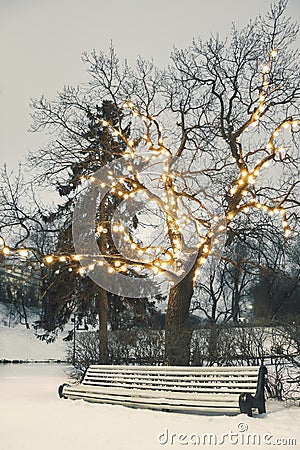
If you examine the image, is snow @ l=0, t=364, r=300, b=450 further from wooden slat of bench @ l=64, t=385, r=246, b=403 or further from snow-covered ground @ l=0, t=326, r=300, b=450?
wooden slat of bench @ l=64, t=385, r=246, b=403

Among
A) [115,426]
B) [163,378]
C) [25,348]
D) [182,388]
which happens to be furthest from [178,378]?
[25,348]

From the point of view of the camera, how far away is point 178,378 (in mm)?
9484

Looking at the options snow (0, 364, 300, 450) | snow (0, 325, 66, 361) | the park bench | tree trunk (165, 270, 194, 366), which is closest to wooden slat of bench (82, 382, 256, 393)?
the park bench

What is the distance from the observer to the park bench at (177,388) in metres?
8.25

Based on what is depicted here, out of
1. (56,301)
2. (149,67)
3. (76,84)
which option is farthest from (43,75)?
(56,301)

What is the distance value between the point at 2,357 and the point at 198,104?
78.7 feet

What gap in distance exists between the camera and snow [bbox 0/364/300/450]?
6484 mm

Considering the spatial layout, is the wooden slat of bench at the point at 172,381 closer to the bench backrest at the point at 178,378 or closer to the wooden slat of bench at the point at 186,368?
the bench backrest at the point at 178,378

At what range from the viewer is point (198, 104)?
1462 cm

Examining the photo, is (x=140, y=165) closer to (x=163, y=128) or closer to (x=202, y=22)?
(x=163, y=128)

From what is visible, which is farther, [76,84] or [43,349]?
[43,349]

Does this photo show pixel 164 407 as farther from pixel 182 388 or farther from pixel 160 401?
pixel 182 388

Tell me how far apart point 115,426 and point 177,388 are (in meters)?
2.07

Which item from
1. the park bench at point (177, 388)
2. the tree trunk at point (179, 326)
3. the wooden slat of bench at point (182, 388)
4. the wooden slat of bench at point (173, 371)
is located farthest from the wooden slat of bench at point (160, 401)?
the tree trunk at point (179, 326)
